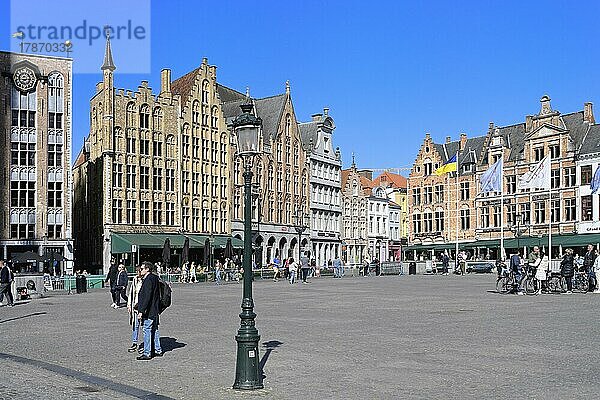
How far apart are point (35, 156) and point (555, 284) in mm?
38010

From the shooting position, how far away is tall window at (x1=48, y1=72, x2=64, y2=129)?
56.4 metres

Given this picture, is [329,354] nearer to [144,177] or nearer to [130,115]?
[144,177]

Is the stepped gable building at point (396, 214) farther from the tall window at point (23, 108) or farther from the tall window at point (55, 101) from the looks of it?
the tall window at point (23, 108)

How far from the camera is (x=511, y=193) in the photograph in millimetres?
74500

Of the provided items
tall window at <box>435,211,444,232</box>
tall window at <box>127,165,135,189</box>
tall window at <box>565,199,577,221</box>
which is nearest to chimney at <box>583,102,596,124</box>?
tall window at <box>565,199,577,221</box>

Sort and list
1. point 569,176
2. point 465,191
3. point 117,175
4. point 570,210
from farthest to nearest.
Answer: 1. point 465,191
2. point 569,176
3. point 570,210
4. point 117,175

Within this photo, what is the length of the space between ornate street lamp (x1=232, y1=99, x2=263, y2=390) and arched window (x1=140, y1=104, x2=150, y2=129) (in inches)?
2008

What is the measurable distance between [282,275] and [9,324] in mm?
38456

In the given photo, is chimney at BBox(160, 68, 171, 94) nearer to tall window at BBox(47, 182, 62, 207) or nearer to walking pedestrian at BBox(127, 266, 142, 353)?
tall window at BBox(47, 182, 62, 207)

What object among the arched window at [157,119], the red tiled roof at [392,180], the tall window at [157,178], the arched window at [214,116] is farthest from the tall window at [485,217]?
the arched window at [157,119]

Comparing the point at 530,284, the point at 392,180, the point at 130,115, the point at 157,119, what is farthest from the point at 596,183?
the point at 392,180

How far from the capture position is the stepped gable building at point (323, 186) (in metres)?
81.1

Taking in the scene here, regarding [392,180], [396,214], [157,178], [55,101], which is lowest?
[396,214]

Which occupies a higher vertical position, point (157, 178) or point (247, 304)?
point (157, 178)
